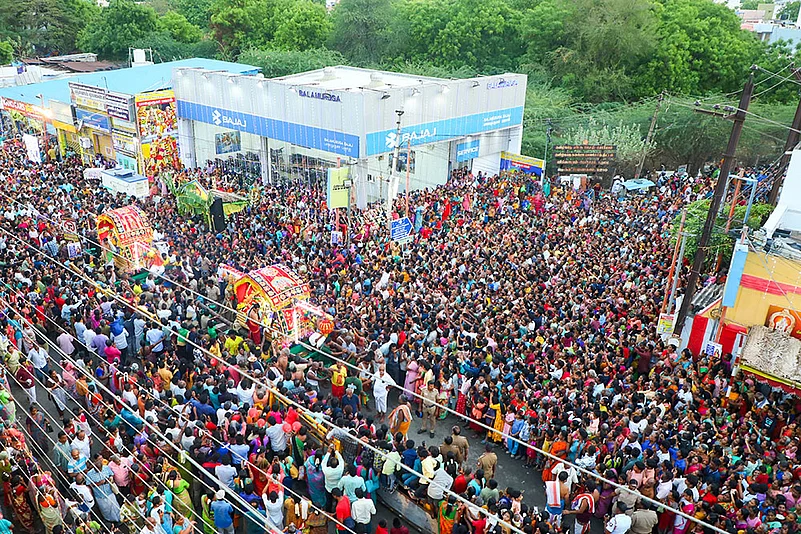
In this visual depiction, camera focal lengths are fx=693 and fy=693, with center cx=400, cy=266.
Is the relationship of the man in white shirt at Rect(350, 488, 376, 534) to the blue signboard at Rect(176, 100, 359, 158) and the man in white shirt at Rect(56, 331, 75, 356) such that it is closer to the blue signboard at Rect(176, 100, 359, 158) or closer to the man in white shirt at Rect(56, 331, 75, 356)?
the man in white shirt at Rect(56, 331, 75, 356)

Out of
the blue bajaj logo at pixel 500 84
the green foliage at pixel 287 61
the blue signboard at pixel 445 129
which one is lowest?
the blue signboard at pixel 445 129

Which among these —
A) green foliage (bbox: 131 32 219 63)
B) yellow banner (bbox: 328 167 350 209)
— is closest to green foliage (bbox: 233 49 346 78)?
green foliage (bbox: 131 32 219 63)

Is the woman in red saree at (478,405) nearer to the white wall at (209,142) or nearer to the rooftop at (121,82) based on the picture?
the white wall at (209,142)

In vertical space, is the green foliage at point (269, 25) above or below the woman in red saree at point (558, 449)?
above

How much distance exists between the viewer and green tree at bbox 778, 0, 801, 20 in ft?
223

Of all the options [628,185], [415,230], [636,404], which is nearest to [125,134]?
[415,230]

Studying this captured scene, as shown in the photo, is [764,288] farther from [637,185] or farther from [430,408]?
[637,185]

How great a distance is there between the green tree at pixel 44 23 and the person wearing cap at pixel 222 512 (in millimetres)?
51622

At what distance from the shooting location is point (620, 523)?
8.77 meters

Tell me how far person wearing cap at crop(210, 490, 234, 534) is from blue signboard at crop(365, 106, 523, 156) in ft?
53.6

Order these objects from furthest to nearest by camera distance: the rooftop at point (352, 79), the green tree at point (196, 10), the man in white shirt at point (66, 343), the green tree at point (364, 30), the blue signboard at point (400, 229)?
the green tree at point (196, 10)
the green tree at point (364, 30)
the rooftop at point (352, 79)
the blue signboard at point (400, 229)
the man in white shirt at point (66, 343)

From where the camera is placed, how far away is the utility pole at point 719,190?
13500 mm

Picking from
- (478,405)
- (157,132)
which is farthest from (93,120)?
(478,405)

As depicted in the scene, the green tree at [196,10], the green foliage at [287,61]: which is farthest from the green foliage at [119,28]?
the green foliage at [287,61]
